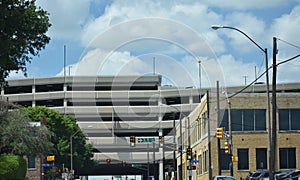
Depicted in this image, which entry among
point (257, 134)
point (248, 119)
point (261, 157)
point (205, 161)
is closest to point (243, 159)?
point (261, 157)

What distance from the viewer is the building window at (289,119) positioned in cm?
6619

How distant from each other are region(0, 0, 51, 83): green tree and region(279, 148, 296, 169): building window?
141ft

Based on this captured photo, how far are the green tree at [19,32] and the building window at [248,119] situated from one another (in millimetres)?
41509

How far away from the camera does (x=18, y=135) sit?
166 ft

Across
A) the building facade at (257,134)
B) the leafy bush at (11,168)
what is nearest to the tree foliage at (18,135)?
the leafy bush at (11,168)

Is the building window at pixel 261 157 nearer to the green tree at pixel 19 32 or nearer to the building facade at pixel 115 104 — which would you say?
the green tree at pixel 19 32

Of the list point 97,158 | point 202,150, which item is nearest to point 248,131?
point 202,150

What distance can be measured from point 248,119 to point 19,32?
44.0 m

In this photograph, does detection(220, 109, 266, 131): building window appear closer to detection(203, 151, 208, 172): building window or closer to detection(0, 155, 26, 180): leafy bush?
detection(203, 151, 208, 172): building window

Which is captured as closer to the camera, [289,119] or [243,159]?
[243,159]

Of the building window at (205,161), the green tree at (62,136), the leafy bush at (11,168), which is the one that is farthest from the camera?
the green tree at (62,136)

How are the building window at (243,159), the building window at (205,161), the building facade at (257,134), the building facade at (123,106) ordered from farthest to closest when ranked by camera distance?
the building facade at (123,106) → the building window at (205,161) → the building window at (243,159) → the building facade at (257,134)

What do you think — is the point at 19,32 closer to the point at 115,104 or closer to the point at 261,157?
the point at 261,157

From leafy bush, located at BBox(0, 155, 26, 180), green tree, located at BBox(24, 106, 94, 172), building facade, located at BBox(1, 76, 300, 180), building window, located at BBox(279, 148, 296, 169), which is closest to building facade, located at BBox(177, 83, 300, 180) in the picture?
building window, located at BBox(279, 148, 296, 169)
